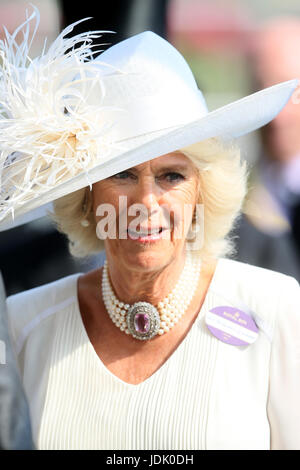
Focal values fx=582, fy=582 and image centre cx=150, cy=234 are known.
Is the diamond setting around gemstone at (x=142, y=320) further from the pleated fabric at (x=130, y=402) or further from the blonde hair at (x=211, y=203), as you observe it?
the blonde hair at (x=211, y=203)

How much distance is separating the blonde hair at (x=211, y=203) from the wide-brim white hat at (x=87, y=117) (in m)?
0.12

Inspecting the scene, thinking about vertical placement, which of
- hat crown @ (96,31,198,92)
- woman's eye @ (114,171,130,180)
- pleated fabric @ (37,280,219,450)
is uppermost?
hat crown @ (96,31,198,92)

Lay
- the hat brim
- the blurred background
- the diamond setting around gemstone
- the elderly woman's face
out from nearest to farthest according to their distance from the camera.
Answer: the hat brim < the elderly woman's face < the diamond setting around gemstone < the blurred background

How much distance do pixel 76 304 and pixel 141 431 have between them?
19.5 inches

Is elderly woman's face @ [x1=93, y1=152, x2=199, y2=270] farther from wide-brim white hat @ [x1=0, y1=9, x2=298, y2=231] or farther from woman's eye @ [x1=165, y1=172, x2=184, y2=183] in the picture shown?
wide-brim white hat @ [x1=0, y1=9, x2=298, y2=231]

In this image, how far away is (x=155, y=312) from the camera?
71.9 inches

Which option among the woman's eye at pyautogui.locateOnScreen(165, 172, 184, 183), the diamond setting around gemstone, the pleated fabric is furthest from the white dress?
the woman's eye at pyautogui.locateOnScreen(165, 172, 184, 183)

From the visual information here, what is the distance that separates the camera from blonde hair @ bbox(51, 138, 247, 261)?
1823 millimetres

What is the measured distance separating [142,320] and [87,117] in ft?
2.13

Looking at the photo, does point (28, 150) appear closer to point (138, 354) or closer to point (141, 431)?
point (138, 354)

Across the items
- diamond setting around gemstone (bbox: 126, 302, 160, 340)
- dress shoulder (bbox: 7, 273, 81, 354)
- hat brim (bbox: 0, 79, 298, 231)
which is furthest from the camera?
dress shoulder (bbox: 7, 273, 81, 354)

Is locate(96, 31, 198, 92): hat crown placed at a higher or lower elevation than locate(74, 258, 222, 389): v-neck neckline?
higher

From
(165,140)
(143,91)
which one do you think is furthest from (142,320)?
(143,91)

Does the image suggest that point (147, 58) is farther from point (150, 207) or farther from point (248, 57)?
point (248, 57)
